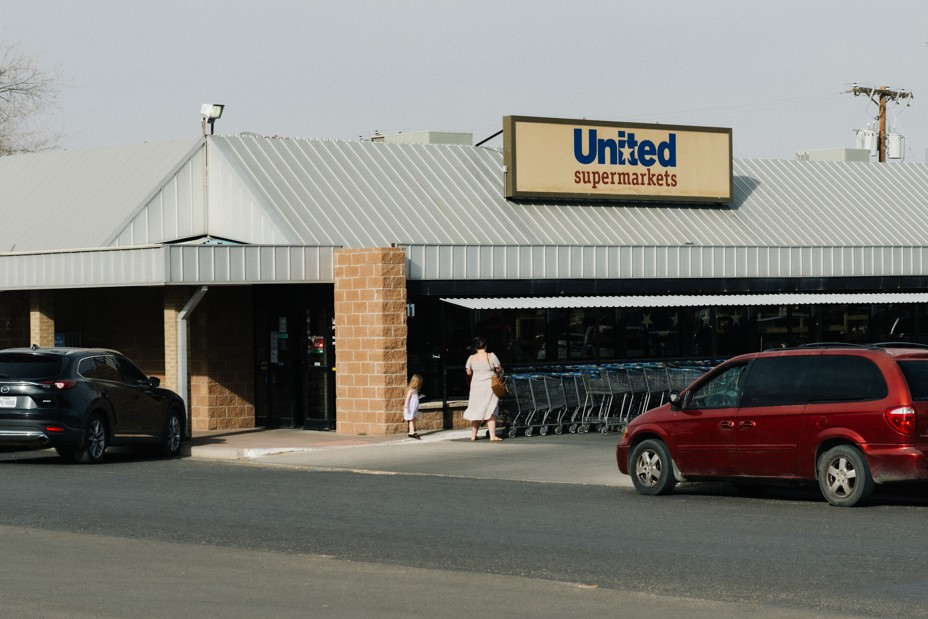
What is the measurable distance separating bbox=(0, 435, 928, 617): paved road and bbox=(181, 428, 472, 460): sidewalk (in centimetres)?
354

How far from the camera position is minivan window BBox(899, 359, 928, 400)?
14.7m

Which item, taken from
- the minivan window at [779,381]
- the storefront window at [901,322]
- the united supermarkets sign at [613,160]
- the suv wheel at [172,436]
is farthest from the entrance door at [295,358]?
the storefront window at [901,322]

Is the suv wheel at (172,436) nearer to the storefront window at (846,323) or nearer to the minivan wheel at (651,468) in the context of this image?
the minivan wheel at (651,468)

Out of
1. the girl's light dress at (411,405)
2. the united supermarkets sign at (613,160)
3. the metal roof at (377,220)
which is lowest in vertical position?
the girl's light dress at (411,405)

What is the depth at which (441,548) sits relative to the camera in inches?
485

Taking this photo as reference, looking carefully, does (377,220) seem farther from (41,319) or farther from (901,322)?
(901,322)

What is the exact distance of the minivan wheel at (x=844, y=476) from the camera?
48.2 feet

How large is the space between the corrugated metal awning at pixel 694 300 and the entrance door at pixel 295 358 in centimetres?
223

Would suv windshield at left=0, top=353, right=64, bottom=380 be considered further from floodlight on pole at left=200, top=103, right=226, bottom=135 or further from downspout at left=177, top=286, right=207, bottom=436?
floodlight on pole at left=200, top=103, right=226, bottom=135

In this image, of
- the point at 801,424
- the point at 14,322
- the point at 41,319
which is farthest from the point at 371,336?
the point at 801,424

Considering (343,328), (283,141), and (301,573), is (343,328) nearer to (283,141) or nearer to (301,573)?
(283,141)

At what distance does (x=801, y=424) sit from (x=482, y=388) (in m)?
9.44

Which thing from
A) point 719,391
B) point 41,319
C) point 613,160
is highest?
point 613,160

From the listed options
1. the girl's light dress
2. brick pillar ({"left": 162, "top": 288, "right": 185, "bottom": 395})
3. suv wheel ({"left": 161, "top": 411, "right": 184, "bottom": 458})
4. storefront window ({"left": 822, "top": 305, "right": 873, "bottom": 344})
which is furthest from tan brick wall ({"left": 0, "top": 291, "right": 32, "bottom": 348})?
storefront window ({"left": 822, "top": 305, "right": 873, "bottom": 344})
